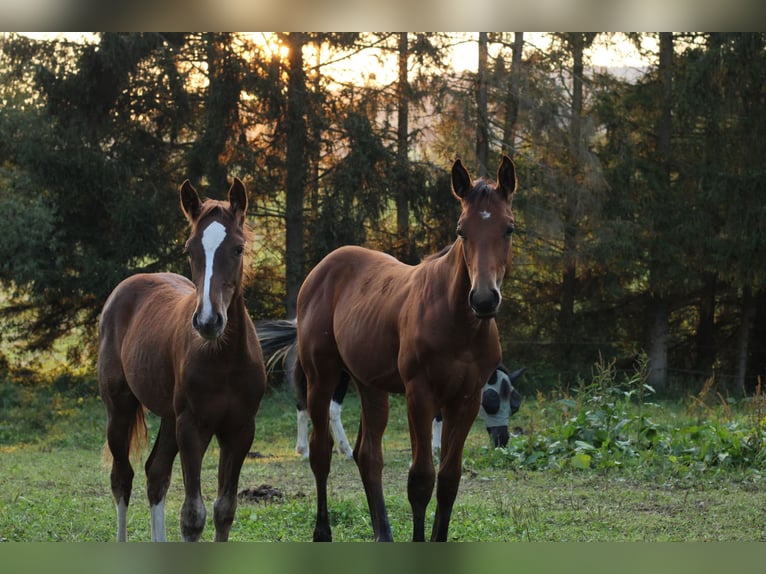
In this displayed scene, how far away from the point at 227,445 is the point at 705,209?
37.3 feet

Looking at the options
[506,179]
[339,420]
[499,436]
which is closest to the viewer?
[506,179]

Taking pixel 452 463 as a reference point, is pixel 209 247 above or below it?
above

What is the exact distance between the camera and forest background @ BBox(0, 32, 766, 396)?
12.2m

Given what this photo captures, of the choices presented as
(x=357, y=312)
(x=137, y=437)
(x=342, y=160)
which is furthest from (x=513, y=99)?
(x=137, y=437)

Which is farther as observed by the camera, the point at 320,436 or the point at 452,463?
the point at 320,436

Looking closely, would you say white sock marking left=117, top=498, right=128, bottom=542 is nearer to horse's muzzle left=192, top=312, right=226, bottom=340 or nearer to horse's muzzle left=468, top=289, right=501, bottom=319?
horse's muzzle left=192, top=312, right=226, bottom=340

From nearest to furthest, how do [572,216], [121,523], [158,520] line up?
1. [158,520]
2. [121,523]
3. [572,216]

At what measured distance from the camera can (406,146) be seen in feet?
41.2

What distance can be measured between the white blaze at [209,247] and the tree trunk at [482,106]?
29.5 feet

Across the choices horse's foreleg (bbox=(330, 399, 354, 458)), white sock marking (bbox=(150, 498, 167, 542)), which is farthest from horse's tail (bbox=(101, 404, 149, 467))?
horse's foreleg (bbox=(330, 399, 354, 458))

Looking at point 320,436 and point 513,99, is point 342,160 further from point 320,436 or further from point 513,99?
point 320,436

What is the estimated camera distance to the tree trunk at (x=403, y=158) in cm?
1238

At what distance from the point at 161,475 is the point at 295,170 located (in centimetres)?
848

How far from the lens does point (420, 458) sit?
12.6 feet
